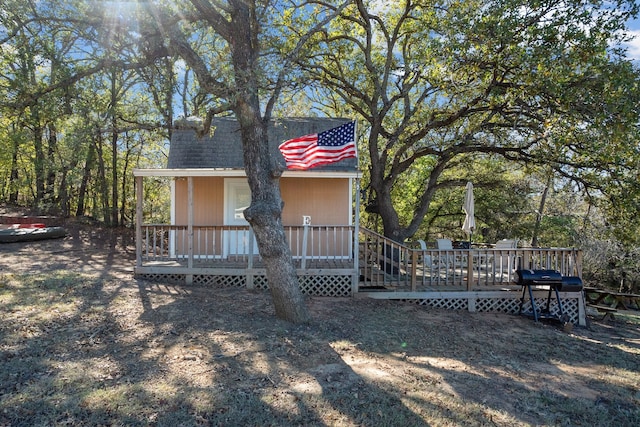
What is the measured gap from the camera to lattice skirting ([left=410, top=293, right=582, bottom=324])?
30.7 feet

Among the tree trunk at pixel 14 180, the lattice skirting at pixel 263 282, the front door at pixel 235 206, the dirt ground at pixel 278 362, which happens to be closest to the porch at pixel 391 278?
the lattice skirting at pixel 263 282

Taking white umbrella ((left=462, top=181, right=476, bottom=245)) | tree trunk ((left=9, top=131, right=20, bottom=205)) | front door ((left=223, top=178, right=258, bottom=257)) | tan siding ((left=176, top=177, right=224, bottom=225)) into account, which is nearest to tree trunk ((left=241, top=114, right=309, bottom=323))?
front door ((left=223, top=178, right=258, bottom=257))

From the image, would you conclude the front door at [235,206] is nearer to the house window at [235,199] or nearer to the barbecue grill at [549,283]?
the house window at [235,199]

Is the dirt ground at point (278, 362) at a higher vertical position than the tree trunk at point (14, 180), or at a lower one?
lower

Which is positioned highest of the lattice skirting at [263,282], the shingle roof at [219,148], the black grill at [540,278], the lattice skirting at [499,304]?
the shingle roof at [219,148]

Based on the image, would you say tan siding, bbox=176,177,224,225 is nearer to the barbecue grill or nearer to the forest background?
the forest background

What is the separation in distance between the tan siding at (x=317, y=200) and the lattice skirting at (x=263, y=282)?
229cm

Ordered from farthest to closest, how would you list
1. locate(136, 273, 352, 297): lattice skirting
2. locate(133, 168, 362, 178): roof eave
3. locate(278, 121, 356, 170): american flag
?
1. locate(136, 273, 352, 297): lattice skirting
2. locate(133, 168, 362, 178): roof eave
3. locate(278, 121, 356, 170): american flag

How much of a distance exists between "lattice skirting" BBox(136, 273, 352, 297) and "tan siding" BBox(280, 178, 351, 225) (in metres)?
2.29

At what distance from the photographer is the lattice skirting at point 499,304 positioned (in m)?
9.36

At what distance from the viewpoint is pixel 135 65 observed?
721 cm

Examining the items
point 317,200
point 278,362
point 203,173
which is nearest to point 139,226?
point 203,173

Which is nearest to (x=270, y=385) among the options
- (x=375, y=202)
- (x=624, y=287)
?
(x=375, y=202)

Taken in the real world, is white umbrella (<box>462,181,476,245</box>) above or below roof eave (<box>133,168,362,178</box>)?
below
